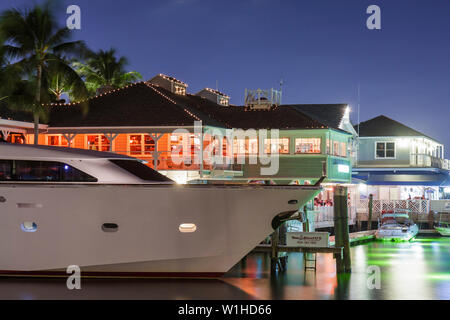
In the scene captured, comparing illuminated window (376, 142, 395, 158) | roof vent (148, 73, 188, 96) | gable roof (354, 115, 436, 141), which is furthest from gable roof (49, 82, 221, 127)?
illuminated window (376, 142, 395, 158)

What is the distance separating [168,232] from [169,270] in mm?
1155

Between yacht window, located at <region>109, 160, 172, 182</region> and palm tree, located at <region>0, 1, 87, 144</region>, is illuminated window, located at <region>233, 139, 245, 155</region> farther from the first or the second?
yacht window, located at <region>109, 160, 172, 182</region>

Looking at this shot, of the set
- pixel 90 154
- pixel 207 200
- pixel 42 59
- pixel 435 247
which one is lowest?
pixel 435 247

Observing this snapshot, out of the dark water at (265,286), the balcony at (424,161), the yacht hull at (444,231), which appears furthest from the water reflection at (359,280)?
the balcony at (424,161)

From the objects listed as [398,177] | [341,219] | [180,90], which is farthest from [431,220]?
[341,219]

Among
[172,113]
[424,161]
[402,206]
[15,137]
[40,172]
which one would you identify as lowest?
[402,206]

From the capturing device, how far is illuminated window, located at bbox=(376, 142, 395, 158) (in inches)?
2231

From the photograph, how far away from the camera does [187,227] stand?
19.0 meters

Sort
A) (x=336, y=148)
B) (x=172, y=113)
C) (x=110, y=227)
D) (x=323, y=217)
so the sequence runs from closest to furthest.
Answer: (x=110, y=227), (x=172, y=113), (x=323, y=217), (x=336, y=148)

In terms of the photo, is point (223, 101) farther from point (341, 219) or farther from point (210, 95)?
point (341, 219)

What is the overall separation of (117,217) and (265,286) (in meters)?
4.67
